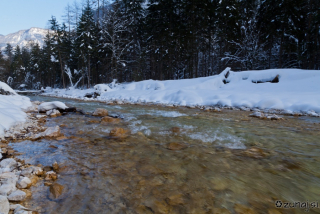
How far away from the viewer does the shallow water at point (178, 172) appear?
5.90ft

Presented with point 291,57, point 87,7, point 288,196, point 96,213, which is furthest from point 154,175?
point 87,7

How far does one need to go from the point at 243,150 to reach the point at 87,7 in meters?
29.2

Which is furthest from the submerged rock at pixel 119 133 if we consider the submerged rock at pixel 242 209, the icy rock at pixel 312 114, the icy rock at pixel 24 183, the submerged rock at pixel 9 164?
the icy rock at pixel 312 114

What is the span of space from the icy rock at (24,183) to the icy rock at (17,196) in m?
0.16

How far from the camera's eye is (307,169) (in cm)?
256

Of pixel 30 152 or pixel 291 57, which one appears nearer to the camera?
pixel 30 152

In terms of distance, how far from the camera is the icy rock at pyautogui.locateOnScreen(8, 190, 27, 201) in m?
1.68

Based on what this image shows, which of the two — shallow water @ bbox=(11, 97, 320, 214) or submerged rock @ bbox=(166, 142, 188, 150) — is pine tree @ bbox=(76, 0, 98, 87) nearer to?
shallow water @ bbox=(11, 97, 320, 214)

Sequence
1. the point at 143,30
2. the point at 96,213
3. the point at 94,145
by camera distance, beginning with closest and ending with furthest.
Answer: the point at 96,213 → the point at 94,145 → the point at 143,30

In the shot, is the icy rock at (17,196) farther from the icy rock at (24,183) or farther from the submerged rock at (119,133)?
the submerged rock at (119,133)

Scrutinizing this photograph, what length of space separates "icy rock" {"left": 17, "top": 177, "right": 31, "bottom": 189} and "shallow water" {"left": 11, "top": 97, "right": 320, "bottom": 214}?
0.10 m

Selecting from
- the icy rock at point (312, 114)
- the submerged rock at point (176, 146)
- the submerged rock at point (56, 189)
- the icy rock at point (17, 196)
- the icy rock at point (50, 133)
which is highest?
the icy rock at point (312, 114)

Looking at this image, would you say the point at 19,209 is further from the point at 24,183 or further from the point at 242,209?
the point at 242,209

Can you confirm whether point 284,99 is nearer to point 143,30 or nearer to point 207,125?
point 207,125
